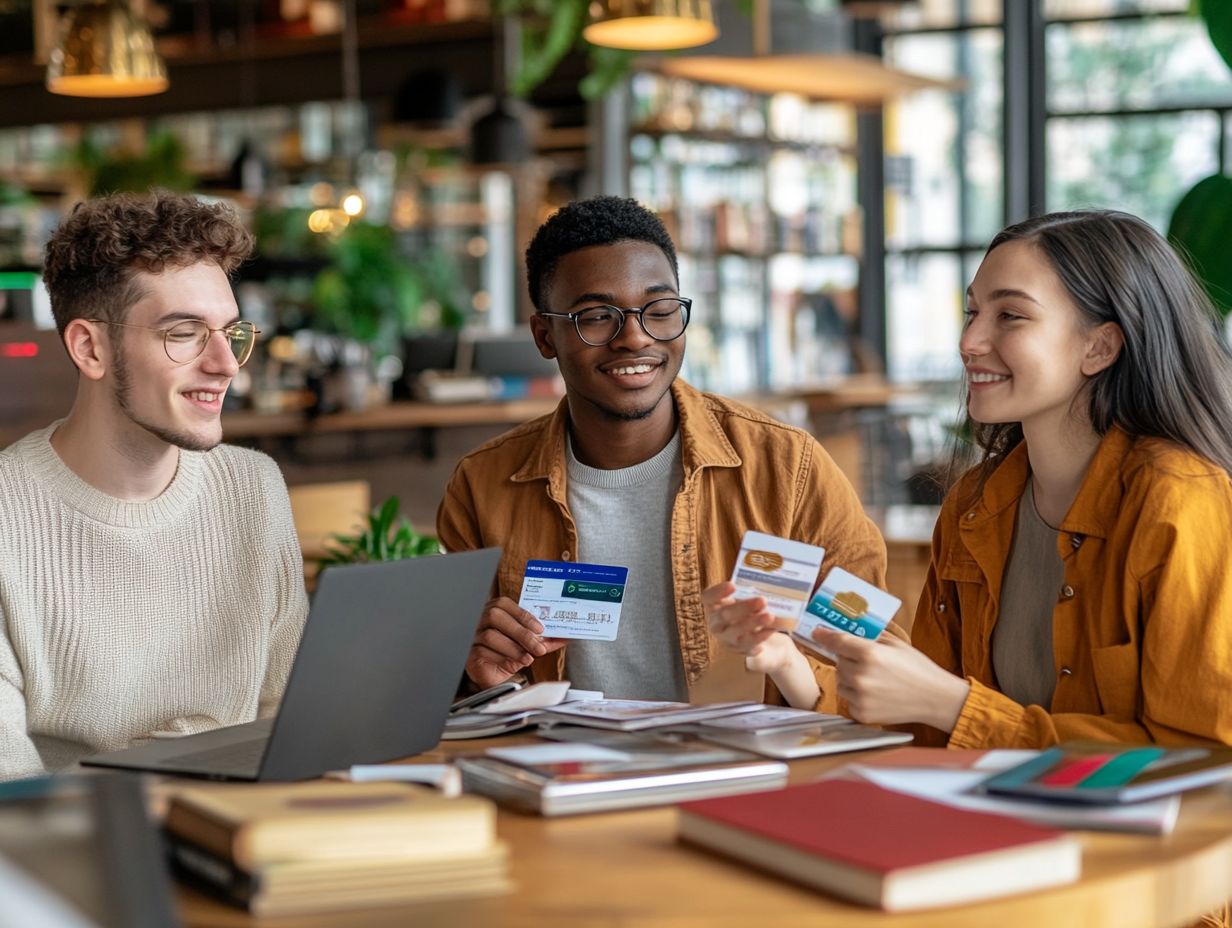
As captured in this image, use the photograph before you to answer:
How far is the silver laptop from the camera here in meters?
1.60

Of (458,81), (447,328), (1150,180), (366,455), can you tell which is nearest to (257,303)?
(447,328)

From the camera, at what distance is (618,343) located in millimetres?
2586

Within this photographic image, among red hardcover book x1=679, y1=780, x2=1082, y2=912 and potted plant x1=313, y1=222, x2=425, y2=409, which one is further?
potted plant x1=313, y1=222, x2=425, y2=409

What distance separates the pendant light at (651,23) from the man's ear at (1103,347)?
293 cm

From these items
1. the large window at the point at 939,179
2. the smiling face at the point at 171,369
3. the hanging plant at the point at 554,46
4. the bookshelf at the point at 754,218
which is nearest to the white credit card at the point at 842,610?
the smiling face at the point at 171,369

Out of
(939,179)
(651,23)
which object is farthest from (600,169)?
(651,23)

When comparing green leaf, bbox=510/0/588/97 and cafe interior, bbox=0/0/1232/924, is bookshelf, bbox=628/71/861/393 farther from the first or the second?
green leaf, bbox=510/0/588/97

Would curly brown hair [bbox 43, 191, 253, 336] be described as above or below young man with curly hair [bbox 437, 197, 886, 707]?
above

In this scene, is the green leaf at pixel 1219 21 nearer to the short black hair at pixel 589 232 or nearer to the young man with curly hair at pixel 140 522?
the short black hair at pixel 589 232

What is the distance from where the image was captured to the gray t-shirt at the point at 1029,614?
227 centimetres

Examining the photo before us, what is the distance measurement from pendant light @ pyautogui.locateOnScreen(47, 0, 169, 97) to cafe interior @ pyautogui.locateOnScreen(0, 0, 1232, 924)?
120cm

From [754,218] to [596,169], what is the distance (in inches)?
58.0

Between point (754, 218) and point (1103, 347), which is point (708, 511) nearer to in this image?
point (1103, 347)

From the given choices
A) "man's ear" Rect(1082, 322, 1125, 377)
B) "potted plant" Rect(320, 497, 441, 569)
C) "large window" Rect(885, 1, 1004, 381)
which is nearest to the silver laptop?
"man's ear" Rect(1082, 322, 1125, 377)
